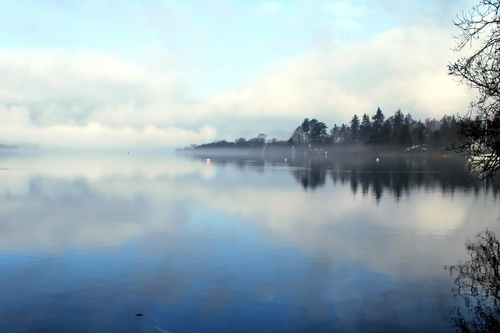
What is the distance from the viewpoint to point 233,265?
13008 mm

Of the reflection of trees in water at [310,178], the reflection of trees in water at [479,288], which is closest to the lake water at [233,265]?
the reflection of trees in water at [479,288]

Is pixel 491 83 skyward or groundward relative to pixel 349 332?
skyward

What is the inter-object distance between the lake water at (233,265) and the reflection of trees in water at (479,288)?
10.8 inches

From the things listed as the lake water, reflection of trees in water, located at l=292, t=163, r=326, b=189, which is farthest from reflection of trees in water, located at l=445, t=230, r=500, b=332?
reflection of trees in water, located at l=292, t=163, r=326, b=189

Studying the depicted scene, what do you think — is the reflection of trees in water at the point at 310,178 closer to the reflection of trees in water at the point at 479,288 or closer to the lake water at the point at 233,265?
the lake water at the point at 233,265

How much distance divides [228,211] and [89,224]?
7480mm

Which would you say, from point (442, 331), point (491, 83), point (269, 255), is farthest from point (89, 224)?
point (491, 83)

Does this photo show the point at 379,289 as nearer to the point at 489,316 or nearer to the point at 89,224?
the point at 489,316

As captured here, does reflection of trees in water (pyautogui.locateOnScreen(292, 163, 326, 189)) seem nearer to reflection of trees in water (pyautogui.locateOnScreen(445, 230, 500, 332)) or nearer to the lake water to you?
the lake water

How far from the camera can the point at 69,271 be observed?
1231 centimetres

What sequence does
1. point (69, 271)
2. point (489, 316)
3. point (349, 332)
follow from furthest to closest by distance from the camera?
point (69, 271) → point (489, 316) → point (349, 332)

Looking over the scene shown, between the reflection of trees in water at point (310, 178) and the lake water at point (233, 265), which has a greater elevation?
the reflection of trees in water at point (310, 178)

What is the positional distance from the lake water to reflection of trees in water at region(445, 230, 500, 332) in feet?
0.90

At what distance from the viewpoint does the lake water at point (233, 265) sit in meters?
9.15
